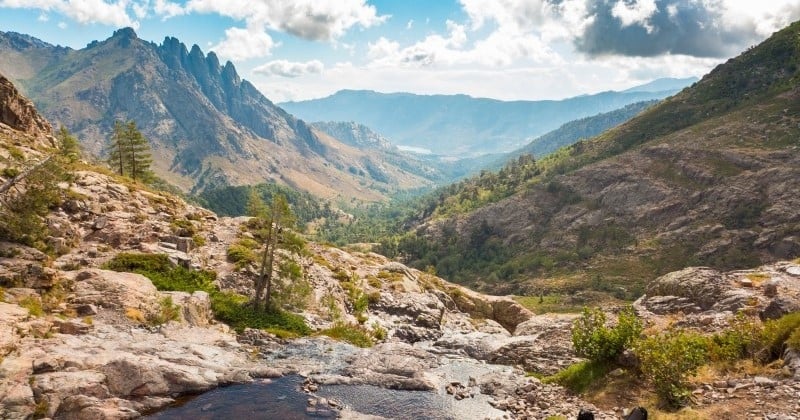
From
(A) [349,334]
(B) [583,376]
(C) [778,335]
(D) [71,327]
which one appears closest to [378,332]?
(A) [349,334]

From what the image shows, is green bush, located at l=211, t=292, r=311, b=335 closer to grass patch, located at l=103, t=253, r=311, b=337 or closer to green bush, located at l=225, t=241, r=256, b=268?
grass patch, located at l=103, t=253, r=311, b=337

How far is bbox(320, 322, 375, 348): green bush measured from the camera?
51.1 m

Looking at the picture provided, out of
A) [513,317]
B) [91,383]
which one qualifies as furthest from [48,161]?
[513,317]

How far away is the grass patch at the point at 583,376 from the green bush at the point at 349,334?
22941 mm

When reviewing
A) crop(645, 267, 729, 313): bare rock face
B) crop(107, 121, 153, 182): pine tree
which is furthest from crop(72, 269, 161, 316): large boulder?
crop(107, 121, 153, 182): pine tree

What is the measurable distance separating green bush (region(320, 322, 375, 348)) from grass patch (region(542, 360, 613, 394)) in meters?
22.9

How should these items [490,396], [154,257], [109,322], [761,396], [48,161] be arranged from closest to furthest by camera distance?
[761,396] < [490,396] < [109,322] < [48,161] < [154,257]

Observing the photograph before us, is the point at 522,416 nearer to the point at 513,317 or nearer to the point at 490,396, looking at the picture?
the point at 490,396

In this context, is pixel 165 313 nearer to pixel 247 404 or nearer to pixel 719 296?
pixel 247 404

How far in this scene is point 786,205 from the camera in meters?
163

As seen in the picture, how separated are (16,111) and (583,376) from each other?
10806cm

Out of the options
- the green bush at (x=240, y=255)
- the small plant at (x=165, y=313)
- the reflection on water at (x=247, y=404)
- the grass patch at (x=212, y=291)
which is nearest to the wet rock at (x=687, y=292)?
the reflection on water at (x=247, y=404)

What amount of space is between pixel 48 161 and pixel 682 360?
59597 millimetres

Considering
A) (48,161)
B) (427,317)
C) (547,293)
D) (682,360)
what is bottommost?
(547,293)
